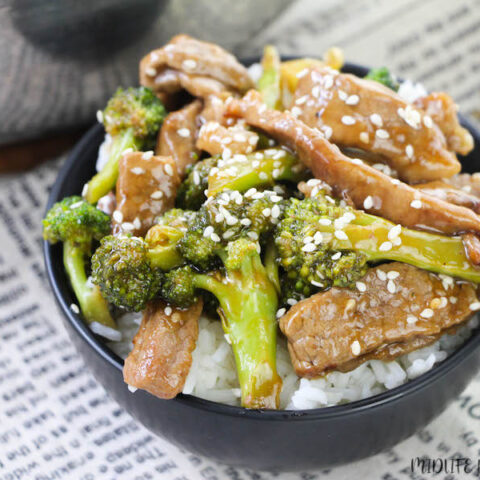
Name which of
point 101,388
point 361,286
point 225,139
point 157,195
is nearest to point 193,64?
point 225,139

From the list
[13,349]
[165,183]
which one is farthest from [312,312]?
[13,349]

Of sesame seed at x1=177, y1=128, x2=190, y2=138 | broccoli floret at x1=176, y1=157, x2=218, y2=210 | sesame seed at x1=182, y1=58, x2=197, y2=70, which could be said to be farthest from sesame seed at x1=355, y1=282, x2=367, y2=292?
sesame seed at x1=182, y1=58, x2=197, y2=70

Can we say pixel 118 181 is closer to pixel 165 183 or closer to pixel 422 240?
pixel 165 183

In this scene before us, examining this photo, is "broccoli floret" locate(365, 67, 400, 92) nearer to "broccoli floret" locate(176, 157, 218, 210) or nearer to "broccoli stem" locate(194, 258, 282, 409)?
"broccoli floret" locate(176, 157, 218, 210)

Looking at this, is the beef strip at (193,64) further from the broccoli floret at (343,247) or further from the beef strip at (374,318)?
the beef strip at (374,318)

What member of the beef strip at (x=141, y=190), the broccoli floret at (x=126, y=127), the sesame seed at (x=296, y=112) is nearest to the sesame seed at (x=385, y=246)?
the sesame seed at (x=296, y=112)

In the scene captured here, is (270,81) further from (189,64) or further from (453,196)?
(453,196)
